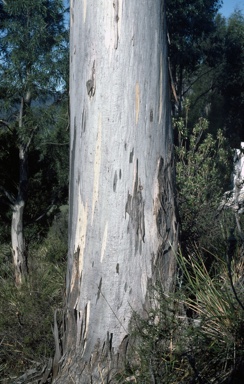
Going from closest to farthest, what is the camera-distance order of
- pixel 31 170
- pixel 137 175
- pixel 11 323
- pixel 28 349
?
pixel 137 175 → pixel 28 349 → pixel 11 323 → pixel 31 170

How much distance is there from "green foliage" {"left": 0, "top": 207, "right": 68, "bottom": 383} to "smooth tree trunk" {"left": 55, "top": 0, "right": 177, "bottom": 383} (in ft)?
2.38

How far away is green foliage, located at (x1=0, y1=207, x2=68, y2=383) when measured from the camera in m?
4.93

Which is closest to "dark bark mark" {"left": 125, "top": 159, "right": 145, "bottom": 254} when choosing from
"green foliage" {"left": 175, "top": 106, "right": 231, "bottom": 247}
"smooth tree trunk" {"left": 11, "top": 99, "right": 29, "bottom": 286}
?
"green foliage" {"left": 175, "top": 106, "right": 231, "bottom": 247}

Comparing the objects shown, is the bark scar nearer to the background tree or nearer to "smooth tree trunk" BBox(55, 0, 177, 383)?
"smooth tree trunk" BBox(55, 0, 177, 383)

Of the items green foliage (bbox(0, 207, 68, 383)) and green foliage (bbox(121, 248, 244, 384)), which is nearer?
green foliage (bbox(121, 248, 244, 384))

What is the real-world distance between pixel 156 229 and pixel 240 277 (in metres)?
0.74

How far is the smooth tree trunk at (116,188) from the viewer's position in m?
4.20

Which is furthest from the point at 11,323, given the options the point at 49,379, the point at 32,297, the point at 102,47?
the point at 102,47

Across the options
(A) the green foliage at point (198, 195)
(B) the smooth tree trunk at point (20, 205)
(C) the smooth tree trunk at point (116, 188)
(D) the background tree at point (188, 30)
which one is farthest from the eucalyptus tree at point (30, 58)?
(D) the background tree at point (188, 30)

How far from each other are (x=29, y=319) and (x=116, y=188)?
6.01 ft

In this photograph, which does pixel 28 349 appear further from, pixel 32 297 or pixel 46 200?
pixel 46 200

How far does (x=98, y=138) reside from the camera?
4.25m

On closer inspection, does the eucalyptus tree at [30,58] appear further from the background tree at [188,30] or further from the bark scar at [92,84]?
the background tree at [188,30]

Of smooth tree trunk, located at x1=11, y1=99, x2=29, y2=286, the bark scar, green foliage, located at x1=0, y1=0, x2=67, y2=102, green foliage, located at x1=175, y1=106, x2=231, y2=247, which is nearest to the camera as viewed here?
the bark scar
